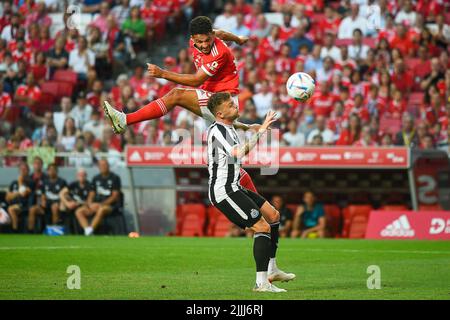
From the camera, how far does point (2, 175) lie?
24906 millimetres

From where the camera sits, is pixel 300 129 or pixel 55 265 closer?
pixel 55 265

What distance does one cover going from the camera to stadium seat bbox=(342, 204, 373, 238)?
2281 cm

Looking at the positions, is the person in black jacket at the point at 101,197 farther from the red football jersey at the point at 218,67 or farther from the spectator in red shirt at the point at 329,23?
the red football jersey at the point at 218,67

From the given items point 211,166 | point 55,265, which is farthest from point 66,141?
point 211,166

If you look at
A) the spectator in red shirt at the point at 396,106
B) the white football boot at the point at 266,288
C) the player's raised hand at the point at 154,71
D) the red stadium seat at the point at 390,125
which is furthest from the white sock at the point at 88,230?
the white football boot at the point at 266,288

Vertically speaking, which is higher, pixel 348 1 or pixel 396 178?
pixel 348 1

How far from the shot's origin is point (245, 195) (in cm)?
1140

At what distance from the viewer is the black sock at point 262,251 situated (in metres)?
11.2

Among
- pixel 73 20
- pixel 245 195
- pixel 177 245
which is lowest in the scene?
pixel 177 245

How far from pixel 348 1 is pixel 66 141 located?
336 inches

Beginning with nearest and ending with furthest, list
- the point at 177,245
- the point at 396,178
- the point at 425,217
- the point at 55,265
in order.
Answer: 1. the point at 55,265
2. the point at 177,245
3. the point at 425,217
4. the point at 396,178

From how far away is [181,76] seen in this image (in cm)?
1286
